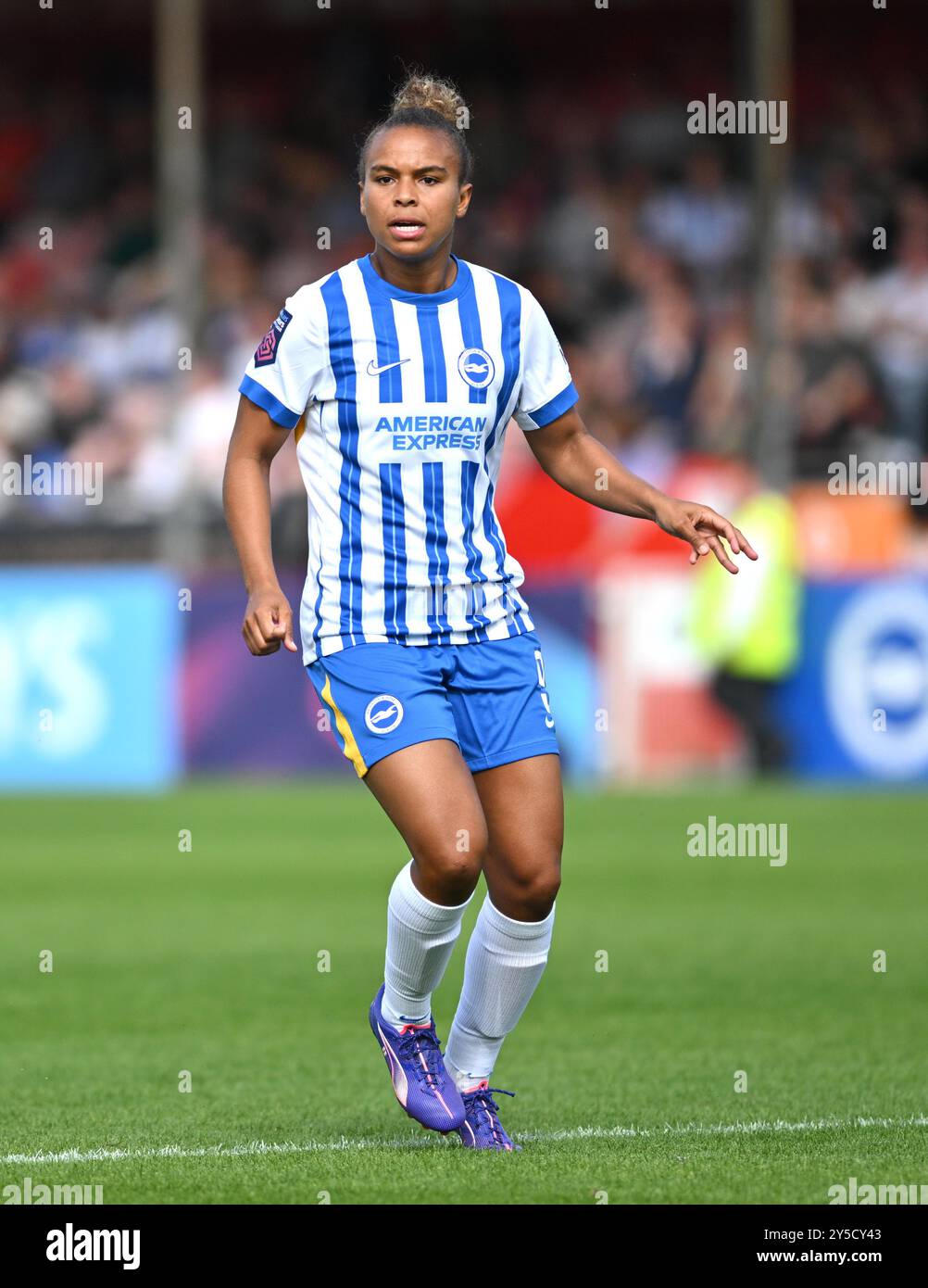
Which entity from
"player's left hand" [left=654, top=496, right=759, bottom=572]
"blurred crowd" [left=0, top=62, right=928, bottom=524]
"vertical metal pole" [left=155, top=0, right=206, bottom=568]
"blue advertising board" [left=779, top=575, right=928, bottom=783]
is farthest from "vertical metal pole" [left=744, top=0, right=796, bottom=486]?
"player's left hand" [left=654, top=496, right=759, bottom=572]

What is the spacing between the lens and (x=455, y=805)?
15.6 feet

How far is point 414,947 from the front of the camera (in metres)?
4.98

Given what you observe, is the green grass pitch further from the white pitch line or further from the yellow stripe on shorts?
the yellow stripe on shorts

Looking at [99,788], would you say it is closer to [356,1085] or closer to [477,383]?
[356,1085]

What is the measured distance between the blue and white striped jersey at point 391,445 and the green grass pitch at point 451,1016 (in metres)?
1.17

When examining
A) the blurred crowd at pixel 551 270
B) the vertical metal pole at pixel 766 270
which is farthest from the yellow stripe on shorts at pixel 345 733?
the vertical metal pole at pixel 766 270

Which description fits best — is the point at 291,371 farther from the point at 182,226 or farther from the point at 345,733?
the point at 182,226

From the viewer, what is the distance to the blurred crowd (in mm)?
16938

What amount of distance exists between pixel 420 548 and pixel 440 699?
0.33 meters

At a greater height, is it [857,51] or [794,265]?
[857,51]

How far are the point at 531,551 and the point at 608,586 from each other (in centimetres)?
192

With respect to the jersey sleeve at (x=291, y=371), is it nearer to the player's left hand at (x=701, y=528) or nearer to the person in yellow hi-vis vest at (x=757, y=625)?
the player's left hand at (x=701, y=528)

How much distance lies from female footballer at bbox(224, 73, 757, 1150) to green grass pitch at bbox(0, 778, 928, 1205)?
0.48m
